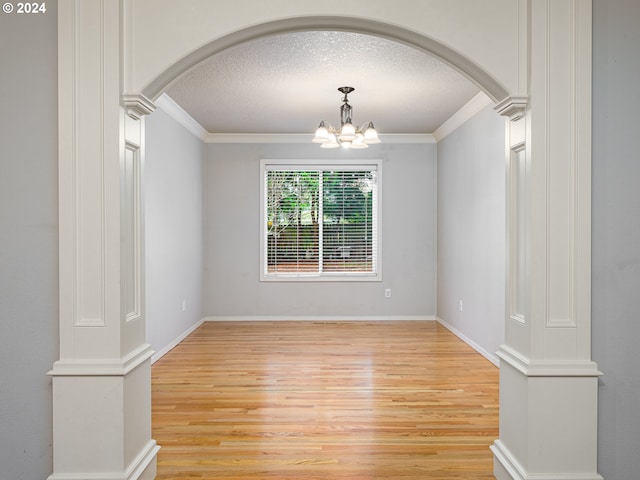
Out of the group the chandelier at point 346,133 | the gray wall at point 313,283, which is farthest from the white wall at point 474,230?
the chandelier at point 346,133

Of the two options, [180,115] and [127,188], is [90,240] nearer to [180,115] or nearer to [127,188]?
[127,188]

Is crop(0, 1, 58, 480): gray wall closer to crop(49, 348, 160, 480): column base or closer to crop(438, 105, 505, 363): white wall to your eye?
crop(49, 348, 160, 480): column base

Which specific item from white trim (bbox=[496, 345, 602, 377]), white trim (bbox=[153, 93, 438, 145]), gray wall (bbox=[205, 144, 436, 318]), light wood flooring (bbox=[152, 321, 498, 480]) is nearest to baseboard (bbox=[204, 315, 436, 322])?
gray wall (bbox=[205, 144, 436, 318])

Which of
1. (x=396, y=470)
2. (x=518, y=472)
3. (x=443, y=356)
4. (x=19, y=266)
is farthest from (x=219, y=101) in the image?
(x=518, y=472)

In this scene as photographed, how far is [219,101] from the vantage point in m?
4.88

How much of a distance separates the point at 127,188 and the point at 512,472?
2216mm

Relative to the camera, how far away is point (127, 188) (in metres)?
2.08

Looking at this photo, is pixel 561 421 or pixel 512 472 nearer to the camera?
pixel 561 421

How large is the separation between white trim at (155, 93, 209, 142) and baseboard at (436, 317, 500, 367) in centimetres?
416

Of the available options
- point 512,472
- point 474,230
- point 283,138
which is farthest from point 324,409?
point 283,138

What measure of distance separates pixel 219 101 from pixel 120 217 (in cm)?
321

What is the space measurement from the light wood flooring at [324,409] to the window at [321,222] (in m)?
1.48

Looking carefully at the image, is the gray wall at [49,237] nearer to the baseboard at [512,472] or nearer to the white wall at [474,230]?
the baseboard at [512,472]

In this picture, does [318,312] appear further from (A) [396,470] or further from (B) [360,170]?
(A) [396,470]
